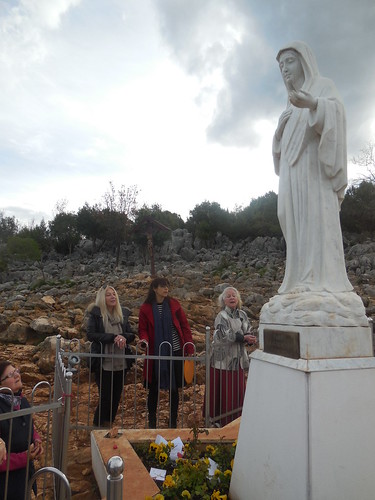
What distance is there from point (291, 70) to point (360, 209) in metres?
29.3

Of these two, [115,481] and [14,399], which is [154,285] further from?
[115,481]

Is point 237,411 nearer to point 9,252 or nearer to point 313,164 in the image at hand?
point 313,164

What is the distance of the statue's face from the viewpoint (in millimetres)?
3066

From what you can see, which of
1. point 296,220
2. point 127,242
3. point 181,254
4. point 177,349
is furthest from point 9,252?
point 296,220

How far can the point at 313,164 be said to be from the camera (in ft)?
9.42

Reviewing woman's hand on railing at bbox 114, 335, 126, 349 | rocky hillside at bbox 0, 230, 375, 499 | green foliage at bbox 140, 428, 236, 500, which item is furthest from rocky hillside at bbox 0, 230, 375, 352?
green foliage at bbox 140, 428, 236, 500

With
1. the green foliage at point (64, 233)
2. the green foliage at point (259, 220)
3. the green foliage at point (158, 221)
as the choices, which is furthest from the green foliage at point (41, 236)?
the green foliage at point (259, 220)

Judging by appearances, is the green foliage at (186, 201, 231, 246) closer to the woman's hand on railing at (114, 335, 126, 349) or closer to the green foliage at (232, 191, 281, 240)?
the green foliage at (232, 191, 281, 240)

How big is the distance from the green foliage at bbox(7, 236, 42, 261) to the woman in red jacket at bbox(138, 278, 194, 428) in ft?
101

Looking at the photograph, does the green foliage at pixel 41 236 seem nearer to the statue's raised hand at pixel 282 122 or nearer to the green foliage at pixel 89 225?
the green foliage at pixel 89 225

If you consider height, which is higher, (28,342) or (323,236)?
(323,236)

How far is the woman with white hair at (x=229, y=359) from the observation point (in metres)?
4.75

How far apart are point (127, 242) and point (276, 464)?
34.4 m

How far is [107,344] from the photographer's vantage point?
16.0 feet
